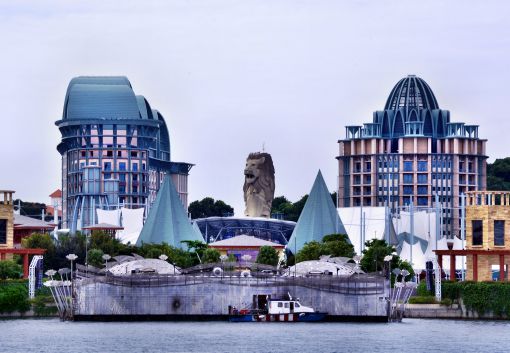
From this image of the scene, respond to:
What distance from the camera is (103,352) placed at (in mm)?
106625

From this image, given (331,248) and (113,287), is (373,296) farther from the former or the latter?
(331,248)

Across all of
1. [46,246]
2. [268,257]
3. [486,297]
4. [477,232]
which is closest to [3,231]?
[46,246]

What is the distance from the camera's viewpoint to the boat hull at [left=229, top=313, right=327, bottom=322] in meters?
139

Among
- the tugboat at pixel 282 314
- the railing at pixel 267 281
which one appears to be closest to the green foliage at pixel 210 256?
the railing at pixel 267 281

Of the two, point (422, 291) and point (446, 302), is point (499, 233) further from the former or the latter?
point (446, 302)

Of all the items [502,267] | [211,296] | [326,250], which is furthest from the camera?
[326,250]

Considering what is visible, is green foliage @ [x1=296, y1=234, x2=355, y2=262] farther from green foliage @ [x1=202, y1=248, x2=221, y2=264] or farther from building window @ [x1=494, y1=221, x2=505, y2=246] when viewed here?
building window @ [x1=494, y1=221, x2=505, y2=246]

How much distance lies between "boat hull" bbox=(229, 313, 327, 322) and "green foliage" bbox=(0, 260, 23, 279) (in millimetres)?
23160

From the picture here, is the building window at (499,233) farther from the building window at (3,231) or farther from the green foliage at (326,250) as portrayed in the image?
the building window at (3,231)

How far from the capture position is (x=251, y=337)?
394 feet

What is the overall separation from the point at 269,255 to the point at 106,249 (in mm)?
17138

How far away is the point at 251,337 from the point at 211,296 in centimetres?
2262

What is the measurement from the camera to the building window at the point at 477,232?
509 feet

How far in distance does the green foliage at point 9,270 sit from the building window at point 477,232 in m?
38.1
